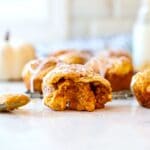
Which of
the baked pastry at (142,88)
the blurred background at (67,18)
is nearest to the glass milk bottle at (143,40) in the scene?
the baked pastry at (142,88)

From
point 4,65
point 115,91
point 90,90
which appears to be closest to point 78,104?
point 90,90

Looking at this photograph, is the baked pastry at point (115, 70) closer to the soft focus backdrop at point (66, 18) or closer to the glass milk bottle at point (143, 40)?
the glass milk bottle at point (143, 40)

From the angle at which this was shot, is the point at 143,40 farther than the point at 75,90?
Yes

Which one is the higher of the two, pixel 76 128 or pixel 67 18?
pixel 67 18

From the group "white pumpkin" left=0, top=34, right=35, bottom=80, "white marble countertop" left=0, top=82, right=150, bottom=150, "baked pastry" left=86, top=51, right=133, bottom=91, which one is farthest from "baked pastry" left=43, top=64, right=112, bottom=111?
"white pumpkin" left=0, top=34, right=35, bottom=80

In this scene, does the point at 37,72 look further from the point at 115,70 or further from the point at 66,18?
the point at 66,18

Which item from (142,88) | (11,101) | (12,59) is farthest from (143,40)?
(11,101)

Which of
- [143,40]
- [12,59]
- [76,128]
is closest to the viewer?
[76,128]
